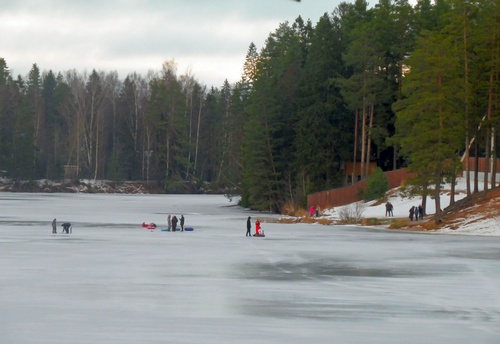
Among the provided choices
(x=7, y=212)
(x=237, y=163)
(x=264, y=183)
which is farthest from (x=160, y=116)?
(x=7, y=212)

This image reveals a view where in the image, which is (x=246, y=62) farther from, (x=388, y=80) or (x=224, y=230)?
(x=224, y=230)

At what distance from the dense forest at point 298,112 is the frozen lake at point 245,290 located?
18358 millimetres

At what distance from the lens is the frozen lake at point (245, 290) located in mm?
18125

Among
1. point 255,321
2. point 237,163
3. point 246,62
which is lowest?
point 255,321

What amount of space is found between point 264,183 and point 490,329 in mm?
71094

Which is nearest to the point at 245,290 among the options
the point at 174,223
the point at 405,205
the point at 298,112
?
the point at 174,223

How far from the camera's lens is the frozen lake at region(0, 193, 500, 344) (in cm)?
1812

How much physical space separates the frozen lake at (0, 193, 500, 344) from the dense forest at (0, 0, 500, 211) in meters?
18.4

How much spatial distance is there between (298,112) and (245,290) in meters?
64.1

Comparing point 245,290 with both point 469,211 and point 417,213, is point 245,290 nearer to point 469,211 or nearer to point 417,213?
point 469,211

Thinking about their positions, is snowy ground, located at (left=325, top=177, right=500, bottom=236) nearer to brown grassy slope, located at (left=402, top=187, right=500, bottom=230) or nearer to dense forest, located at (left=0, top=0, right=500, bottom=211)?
brown grassy slope, located at (left=402, top=187, right=500, bottom=230)

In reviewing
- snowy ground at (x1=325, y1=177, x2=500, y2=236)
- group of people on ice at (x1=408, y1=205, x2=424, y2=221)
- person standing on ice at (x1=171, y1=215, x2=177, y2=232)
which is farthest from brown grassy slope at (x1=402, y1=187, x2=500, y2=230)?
person standing on ice at (x1=171, y1=215, x2=177, y2=232)

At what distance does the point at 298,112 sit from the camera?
88000 mm

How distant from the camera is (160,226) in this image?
185 ft
